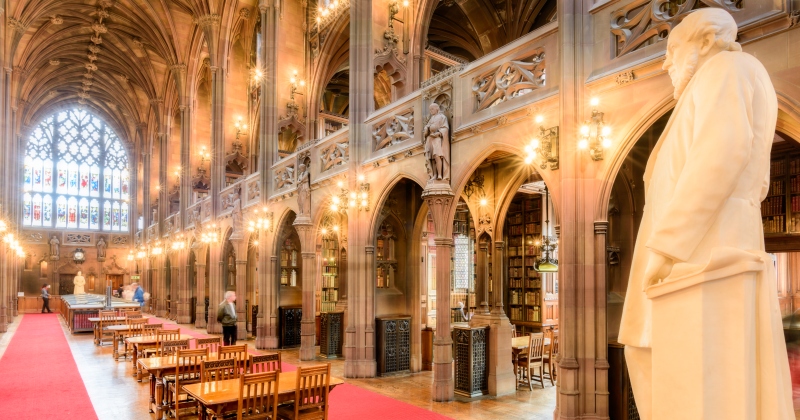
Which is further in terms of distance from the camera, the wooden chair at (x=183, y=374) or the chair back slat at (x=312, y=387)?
the wooden chair at (x=183, y=374)

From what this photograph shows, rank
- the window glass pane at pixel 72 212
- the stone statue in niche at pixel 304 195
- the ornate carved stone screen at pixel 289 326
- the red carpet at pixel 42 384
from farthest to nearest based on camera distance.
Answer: the window glass pane at pixel 72 212 < the ornate carved stone screen at pixel 289 326 < the stone statue in niche at pixel 304 195 < the red carpet at pixel 42 384

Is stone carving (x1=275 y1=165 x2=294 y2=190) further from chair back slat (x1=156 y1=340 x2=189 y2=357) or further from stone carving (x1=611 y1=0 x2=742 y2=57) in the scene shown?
stone carving (x1=611 y1=0 x2=742 y2=57)

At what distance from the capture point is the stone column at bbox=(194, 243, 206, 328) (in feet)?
71.5

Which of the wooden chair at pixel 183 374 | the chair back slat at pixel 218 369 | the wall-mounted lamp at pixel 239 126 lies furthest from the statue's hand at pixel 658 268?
the wall-mounted lamp at pixel 239 126

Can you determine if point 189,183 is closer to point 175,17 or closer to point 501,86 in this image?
point 175,17

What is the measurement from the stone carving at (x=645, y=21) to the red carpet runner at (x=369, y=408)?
17.9ft

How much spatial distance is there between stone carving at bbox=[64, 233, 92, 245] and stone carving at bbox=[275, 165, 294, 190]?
30.1 meters

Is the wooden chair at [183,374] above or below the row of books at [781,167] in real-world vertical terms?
below

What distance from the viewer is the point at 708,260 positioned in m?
2.10

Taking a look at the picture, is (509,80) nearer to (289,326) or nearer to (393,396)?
(393,396)

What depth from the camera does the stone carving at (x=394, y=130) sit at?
34.5ft

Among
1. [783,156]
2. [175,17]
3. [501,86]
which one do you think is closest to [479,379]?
[501,86]

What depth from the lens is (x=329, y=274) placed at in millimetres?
18500

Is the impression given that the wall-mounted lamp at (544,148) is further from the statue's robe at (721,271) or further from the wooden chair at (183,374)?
the wooden chair at (183,374)
